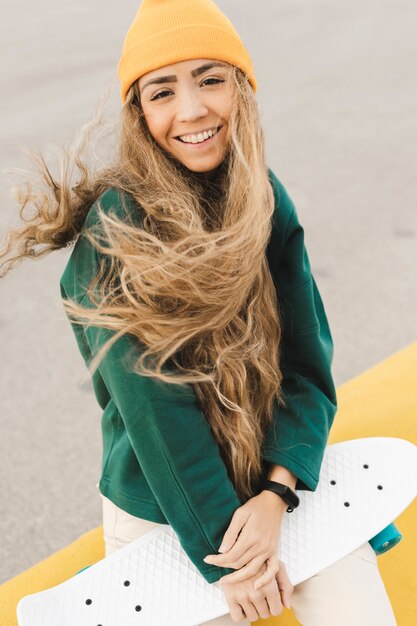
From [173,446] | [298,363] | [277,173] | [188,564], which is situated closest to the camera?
[173,446]

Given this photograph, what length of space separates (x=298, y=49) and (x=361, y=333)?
12.5 feet

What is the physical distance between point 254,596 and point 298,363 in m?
0.48

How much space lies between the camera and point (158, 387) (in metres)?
1.26

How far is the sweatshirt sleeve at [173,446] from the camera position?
4.13 feet

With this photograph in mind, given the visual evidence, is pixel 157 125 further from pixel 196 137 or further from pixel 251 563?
pixel 251 563

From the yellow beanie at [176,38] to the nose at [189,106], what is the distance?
0.06 m

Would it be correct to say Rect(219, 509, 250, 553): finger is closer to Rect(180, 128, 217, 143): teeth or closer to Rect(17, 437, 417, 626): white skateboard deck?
Rect(17, 437, 417, 626): white skateboard deck

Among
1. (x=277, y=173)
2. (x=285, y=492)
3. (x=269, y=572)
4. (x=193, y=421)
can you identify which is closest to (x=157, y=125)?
(x=193, y=421)

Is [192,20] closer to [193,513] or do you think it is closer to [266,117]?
[193,513]

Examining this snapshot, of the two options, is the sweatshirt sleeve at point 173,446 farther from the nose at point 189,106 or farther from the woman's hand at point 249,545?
the nose at point 189,106

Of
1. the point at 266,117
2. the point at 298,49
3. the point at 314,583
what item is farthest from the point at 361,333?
the point at 298,49

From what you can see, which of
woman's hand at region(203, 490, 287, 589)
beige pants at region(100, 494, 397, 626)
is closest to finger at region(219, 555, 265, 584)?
woman's hand at region(203, 490, 287, 589)

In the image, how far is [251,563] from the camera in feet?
4.20

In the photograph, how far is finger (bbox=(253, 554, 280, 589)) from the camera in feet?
4.17
